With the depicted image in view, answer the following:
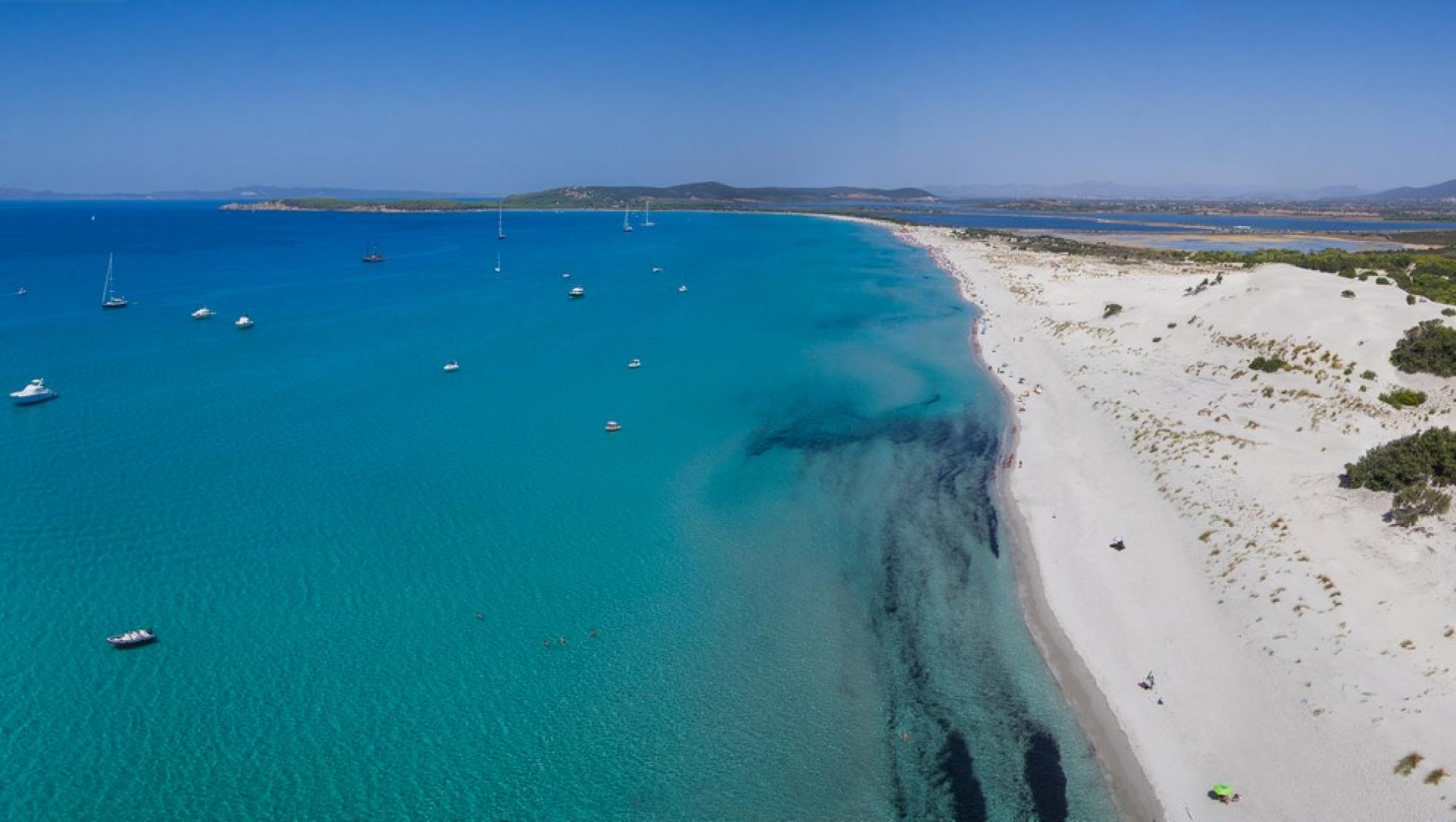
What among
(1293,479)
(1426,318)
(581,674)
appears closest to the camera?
(581,674)

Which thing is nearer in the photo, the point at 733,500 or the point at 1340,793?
the point at 1340,793

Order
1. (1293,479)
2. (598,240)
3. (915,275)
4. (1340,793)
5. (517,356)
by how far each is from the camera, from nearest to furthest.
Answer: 1. (1340,793)
2. (1293,479)
3. (517,356)
4. (915,275)
5. (598,240)

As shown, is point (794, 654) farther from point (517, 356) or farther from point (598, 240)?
point (598, 240)

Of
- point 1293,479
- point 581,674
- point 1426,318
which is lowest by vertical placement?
point 581,674

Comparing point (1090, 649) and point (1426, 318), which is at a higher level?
point (1426, 318)

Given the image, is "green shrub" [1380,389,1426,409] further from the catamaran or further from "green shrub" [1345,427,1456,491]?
the catamaran

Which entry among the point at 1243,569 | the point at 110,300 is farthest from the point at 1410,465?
the point at 110,300

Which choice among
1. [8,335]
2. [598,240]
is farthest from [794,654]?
[598,240]
